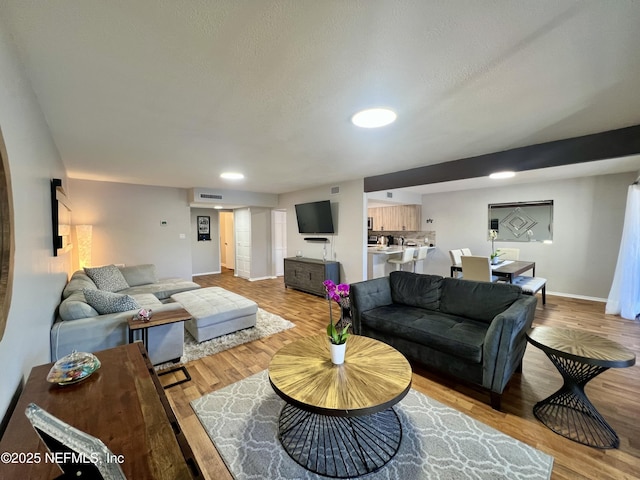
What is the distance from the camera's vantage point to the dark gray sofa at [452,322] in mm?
2107

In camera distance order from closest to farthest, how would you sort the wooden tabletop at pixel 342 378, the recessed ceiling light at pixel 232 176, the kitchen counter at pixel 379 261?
the wooden tabletop at pixel 342 378, the recessed ceiling light at pixel 232 176, the kitchen counter at pixel 379 261

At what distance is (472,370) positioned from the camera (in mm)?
2230

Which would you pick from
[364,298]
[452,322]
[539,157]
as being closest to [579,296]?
[539,157]

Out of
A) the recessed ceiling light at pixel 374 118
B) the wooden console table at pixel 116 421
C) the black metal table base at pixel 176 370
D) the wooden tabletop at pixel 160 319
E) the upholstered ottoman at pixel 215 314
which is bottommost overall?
the black metal table base at pixel 176 370

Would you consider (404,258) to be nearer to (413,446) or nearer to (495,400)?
(495,400)

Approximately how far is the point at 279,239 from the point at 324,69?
6.55 metres

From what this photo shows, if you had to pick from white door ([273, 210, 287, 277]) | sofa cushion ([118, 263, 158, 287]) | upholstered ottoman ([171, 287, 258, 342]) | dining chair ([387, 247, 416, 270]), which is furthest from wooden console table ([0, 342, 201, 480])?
white door ([273, 210, 287, 277])

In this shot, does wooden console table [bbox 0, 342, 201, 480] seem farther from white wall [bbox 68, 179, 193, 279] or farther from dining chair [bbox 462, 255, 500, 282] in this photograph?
white wall [bbox 68, 179, 193, 279]

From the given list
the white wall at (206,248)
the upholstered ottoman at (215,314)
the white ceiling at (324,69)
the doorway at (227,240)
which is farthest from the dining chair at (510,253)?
the white wall at (206,248)

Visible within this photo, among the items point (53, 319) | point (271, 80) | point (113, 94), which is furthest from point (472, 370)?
point (53, 319)

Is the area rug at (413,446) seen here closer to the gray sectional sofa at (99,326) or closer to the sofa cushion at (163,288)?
the gray sectional sofa at (99,326)

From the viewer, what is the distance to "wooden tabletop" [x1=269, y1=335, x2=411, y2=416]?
1.46 metres

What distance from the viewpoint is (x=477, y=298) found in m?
2.78

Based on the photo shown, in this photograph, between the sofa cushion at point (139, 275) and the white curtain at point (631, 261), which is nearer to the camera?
the white curtain at point (631, 261)
